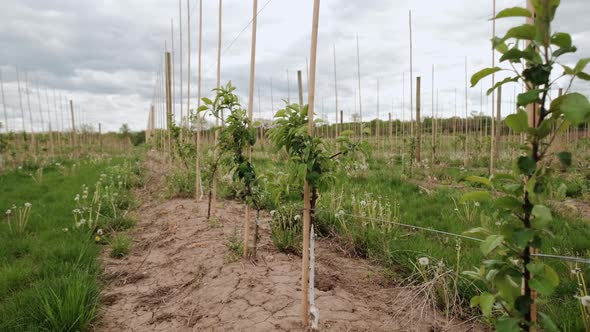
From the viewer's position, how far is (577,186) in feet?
21.8

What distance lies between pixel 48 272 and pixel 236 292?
2.03m

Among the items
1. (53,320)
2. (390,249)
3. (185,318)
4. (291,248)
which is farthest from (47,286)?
(390,249)

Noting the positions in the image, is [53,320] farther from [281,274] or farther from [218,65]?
[218,65]

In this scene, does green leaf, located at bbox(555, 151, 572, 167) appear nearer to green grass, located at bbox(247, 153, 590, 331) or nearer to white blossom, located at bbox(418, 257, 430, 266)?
green grass, located at bbox(247, 153, 590, 331)

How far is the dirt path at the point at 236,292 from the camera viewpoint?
2.56m

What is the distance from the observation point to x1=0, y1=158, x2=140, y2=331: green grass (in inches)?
106

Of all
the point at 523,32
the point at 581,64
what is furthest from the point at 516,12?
the point at 581,64

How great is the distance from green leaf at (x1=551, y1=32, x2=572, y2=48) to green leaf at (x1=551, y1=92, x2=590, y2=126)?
169 millimetres

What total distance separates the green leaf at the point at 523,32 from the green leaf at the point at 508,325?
96 centimetres

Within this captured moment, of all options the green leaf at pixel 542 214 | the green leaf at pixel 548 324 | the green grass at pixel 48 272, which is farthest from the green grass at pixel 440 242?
the green grass at pixel 48 272

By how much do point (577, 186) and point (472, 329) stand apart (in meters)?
5.67

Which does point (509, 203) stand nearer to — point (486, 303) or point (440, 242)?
point (486, 303)

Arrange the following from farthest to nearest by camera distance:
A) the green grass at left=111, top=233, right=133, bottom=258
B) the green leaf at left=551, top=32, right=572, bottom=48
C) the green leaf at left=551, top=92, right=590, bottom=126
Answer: the green grass at left=111, top=233, right=133, bottom=258 → the green leaf at left=551, top=32, right=572, bottom=48 → the green leaf at left=551, top=92, right=590, bottom=126

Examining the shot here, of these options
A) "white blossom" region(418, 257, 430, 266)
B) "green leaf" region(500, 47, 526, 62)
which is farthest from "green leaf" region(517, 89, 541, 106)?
"white blossom" region(418, 257, 430, 266)
